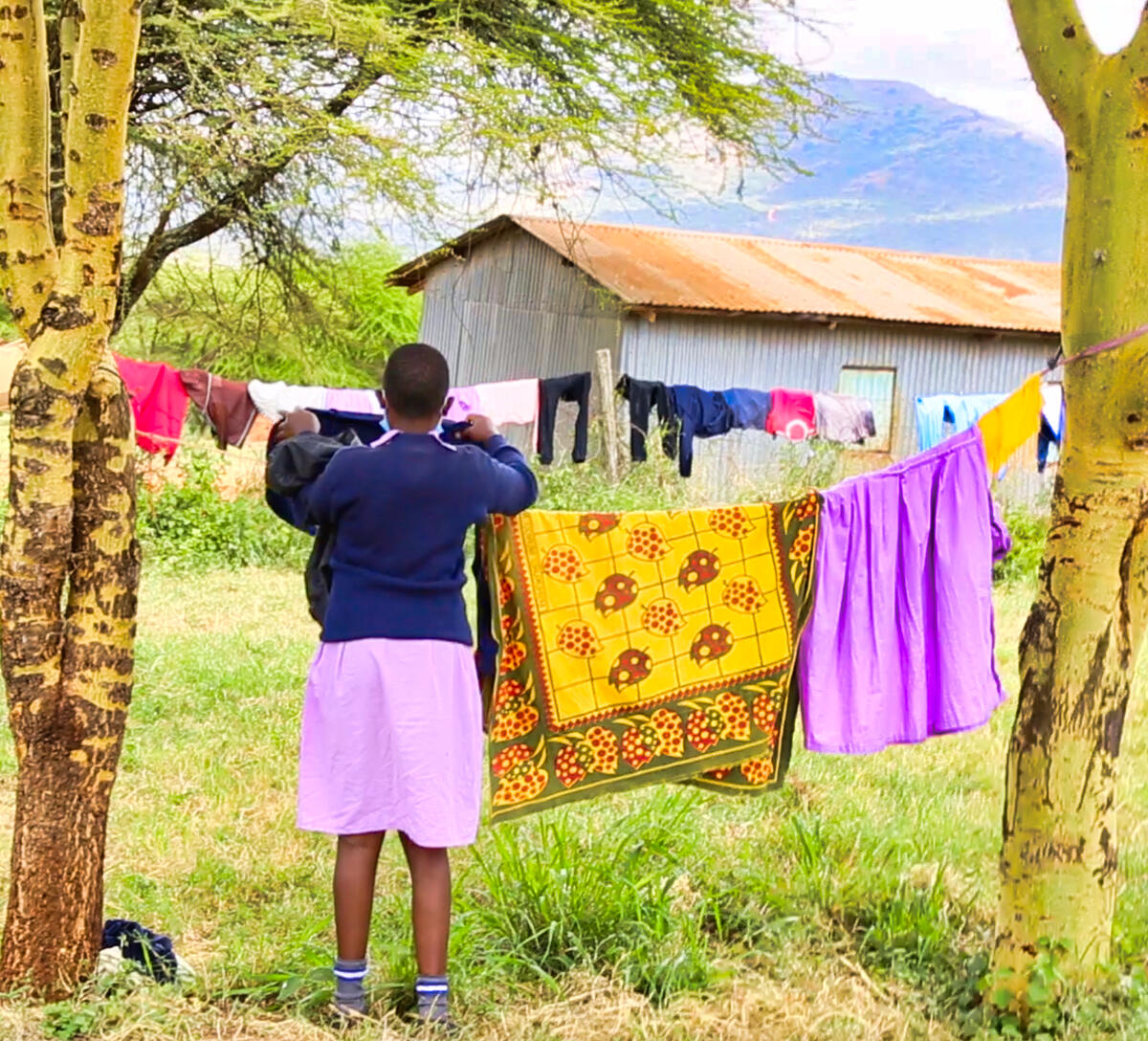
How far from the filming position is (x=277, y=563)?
11297 mm

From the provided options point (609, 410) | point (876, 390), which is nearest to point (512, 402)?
point (609, 410)

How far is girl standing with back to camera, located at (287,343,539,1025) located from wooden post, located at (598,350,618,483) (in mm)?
9095

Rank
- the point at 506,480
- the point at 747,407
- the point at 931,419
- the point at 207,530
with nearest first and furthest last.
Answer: the point at 506,480, the point at 207,530, the point at 747,407, the point at 931,419

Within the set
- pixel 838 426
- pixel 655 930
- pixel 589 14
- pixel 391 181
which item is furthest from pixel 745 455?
pixel 655 930

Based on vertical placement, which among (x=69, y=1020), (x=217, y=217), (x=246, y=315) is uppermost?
(x=217, y=217)

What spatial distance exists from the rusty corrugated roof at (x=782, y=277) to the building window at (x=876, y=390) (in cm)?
79

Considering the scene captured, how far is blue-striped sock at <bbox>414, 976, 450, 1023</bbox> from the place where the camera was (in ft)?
10.7

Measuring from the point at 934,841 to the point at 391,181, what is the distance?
719 cm

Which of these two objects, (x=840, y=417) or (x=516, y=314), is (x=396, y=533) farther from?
(x=516, y=314)

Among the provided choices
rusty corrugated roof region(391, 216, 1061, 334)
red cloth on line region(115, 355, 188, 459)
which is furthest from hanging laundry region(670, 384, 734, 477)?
red cloth on line region(115, 355, 188, 459)

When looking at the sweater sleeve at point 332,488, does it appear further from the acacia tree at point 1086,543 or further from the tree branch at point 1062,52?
the tree branch at point 1062,52

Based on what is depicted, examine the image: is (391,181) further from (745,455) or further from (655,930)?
(655,930)

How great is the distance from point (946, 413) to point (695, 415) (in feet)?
9.20

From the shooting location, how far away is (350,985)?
3.28 meters
